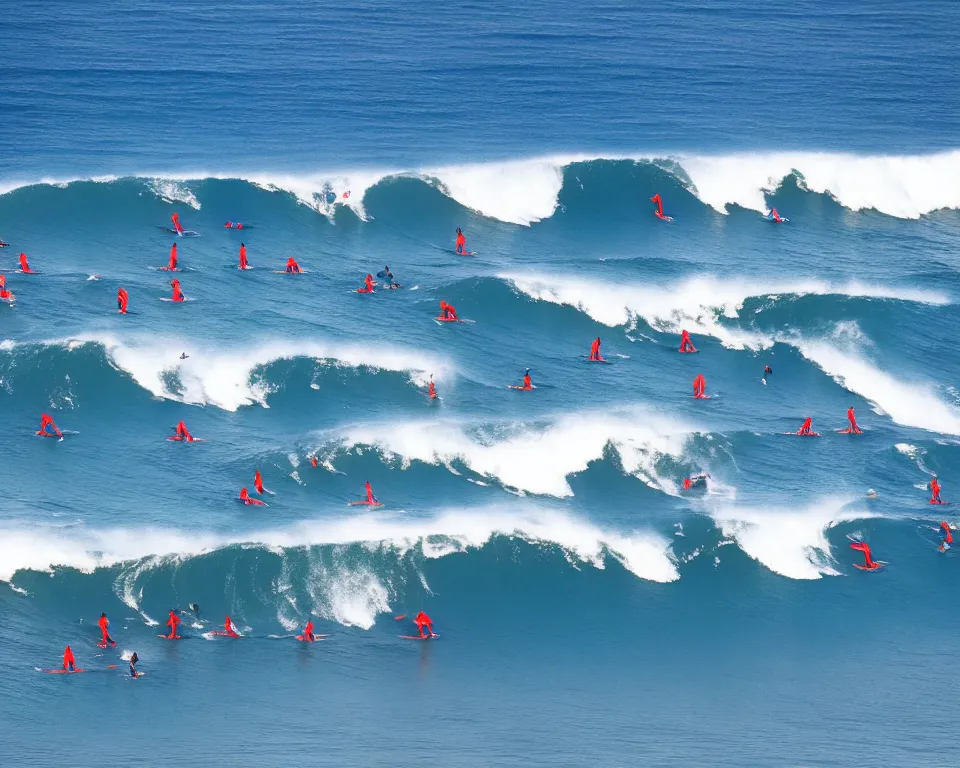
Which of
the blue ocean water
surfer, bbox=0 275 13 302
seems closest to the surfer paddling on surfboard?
the blue ocean water

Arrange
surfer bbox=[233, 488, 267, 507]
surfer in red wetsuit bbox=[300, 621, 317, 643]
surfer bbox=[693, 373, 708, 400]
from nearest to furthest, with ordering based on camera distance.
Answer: surfer in red wetsuit bbox=[300, 621, 317, 643], surfer bbox=[233, 488, 267, 507], surfer bbox=[693, 373, 708, 400]

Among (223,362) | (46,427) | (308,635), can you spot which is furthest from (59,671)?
(223,362)

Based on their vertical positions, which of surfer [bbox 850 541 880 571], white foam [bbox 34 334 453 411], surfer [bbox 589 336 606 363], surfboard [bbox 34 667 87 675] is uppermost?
surfer [bbox 589 336 606 363]

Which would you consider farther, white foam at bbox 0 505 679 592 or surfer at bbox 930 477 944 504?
surfer at bbox 930 477 944 504

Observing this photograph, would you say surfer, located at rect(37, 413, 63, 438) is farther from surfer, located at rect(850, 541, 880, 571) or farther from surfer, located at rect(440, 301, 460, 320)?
surfer, located at rect(850, 541, 880, 571)

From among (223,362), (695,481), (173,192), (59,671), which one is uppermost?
(173,192)

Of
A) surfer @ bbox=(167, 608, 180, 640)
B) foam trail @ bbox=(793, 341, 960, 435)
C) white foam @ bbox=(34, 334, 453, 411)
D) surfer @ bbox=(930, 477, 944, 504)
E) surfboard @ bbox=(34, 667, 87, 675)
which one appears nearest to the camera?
surfboard @ bbox=(34, 667, 87, 675)

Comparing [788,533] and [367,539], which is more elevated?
[788,533]

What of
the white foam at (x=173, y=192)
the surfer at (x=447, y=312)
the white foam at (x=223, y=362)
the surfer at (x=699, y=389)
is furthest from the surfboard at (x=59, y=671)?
the white foam at (x=173, y=192)

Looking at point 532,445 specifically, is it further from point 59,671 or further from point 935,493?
point 59,671
